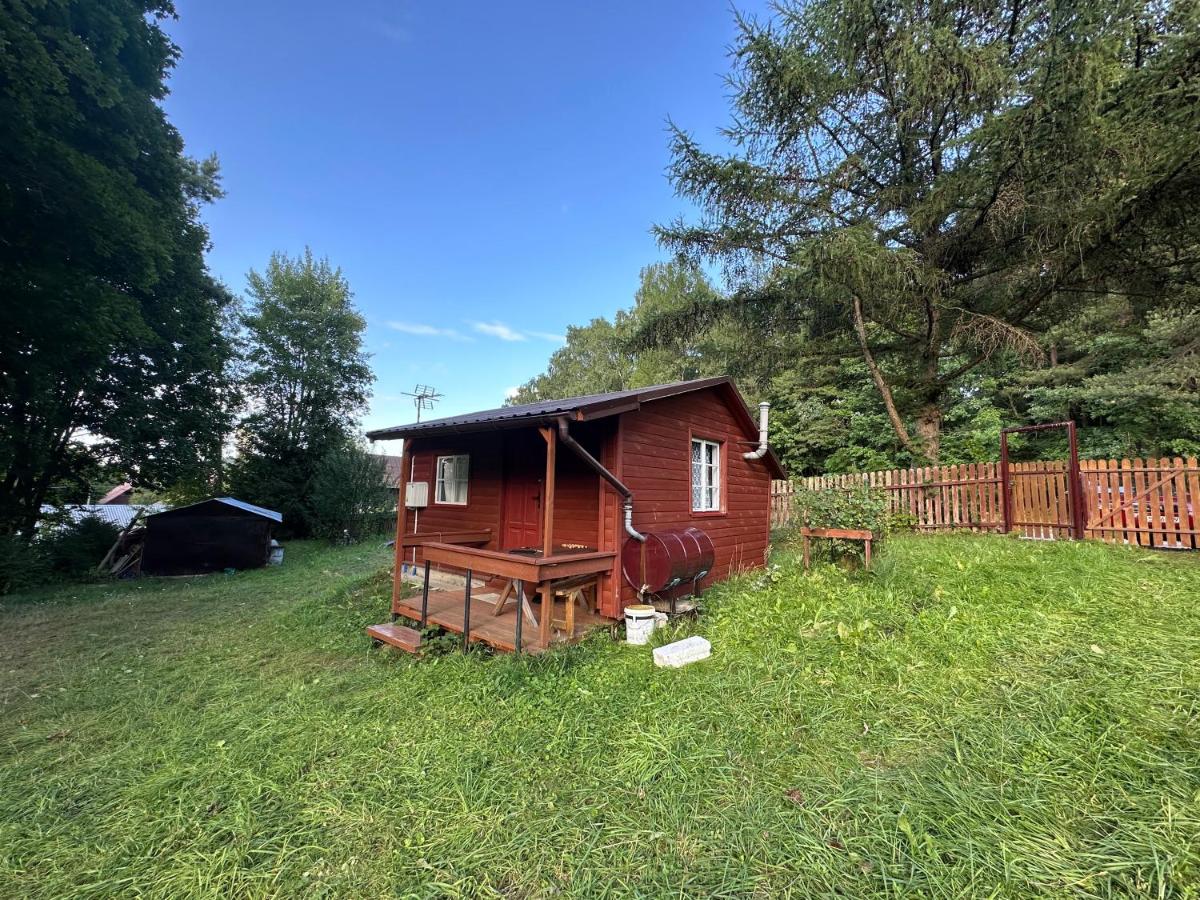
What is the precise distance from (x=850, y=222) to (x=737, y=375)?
403 cm

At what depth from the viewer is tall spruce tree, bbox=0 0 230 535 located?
249 inches

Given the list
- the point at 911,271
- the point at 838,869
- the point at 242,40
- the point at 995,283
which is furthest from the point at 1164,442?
the point at 242,40

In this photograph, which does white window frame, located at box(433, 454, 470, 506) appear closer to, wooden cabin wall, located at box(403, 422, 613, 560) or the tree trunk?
wooden cabin wall, located at box(403, 422, 613, 560)

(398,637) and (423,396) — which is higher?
(423,396)

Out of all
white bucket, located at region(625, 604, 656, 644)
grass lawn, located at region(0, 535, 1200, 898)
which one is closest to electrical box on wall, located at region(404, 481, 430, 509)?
grass lawn, located at region(0, 535, 1200, 898)

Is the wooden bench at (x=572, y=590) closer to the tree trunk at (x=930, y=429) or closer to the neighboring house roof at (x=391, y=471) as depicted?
the neighboring house roof at (x=391, y=471)

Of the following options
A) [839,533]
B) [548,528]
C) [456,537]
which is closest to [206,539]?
[456,537]

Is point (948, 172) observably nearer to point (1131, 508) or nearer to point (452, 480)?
point (1131, 508)

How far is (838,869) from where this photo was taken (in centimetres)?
187

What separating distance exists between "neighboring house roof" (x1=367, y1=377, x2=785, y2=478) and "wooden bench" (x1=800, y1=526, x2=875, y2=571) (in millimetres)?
2327

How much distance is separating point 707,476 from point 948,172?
7258mm

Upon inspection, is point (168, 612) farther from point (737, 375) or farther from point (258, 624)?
point (737, 375)

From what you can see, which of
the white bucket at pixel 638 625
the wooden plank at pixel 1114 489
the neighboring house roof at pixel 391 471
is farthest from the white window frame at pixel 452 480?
the wooden plank at pixel 1114 489

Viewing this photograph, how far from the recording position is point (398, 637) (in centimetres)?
482
